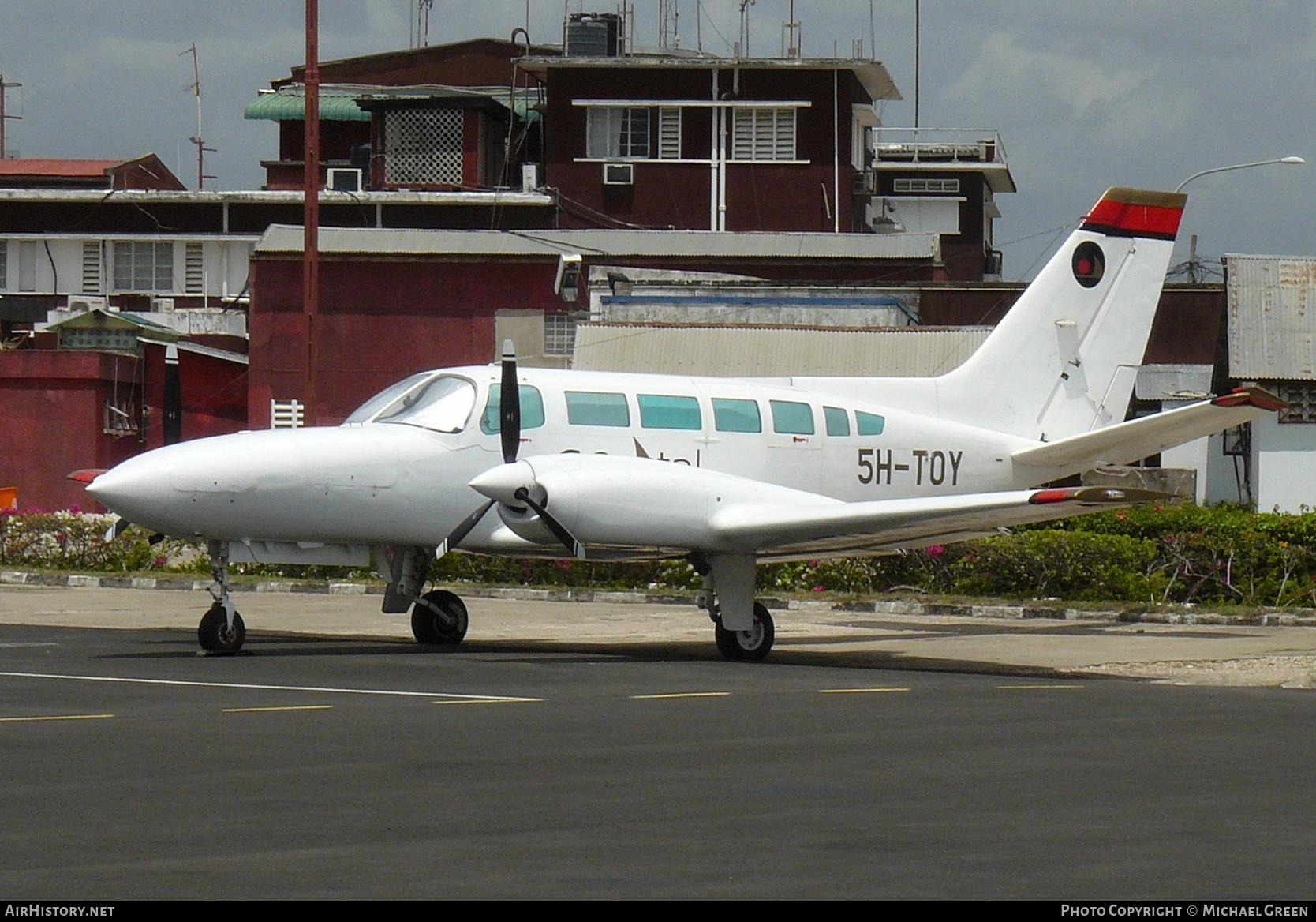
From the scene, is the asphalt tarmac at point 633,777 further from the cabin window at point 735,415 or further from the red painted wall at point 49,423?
the red painted wall at point 49,423

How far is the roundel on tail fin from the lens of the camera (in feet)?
76.1

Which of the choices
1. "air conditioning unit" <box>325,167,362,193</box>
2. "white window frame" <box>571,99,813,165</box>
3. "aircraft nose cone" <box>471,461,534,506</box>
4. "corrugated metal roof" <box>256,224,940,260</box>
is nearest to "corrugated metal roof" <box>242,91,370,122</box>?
"air conditioning unit" <box>325,167,362,193</box>

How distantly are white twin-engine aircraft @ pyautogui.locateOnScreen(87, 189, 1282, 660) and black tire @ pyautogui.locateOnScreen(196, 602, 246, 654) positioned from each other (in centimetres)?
2

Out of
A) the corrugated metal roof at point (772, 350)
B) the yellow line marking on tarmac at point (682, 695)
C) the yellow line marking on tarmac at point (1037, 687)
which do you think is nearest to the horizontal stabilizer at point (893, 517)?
the yellow line marking on tarmac at point (1037, 687)

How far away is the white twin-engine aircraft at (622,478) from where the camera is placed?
58.6ft

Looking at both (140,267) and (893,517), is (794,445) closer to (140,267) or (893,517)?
(893,517)

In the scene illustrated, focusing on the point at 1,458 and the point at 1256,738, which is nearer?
the point at 1256,738

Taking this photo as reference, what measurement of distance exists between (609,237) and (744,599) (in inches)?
1430

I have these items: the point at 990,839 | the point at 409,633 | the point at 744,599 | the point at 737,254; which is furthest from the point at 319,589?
the point at 737,254

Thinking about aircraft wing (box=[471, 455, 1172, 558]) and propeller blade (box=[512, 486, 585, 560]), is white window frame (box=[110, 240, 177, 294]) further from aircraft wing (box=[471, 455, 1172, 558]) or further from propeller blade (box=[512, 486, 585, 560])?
propeller blade (box=[512, 486, 585, 560])

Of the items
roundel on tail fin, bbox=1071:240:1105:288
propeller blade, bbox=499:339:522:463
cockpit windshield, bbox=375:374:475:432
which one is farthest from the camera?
roundel on tail fin, bbox=1071:240:1105:288

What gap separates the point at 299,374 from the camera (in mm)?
50438

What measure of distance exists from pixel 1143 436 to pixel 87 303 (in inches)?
2010
